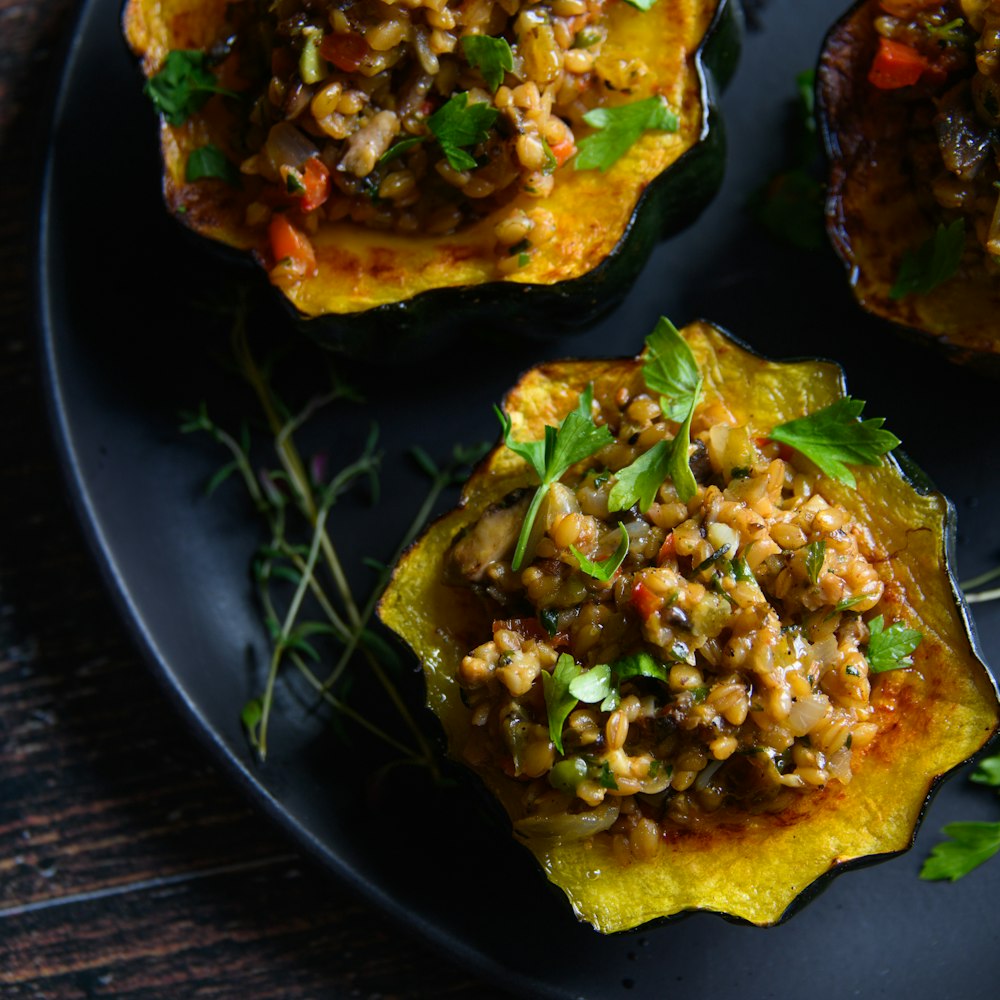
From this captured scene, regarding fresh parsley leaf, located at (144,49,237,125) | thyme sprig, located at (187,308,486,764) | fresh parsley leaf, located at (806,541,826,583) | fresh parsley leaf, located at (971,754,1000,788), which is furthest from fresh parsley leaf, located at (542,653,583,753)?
fresh parsley leaf, located at (144,49,237,125)

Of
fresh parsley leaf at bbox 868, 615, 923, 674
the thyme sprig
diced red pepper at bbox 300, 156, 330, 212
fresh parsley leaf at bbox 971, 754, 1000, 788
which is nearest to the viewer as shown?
fresh parsley leaf at bbox 868, 615, 923, 674

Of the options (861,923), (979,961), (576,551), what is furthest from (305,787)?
(979,961)

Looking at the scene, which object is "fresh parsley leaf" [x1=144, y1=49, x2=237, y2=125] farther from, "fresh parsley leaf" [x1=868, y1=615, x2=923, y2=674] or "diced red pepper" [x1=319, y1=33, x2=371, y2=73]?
"fresh parsley leaf" [x1=868, y1=615, x2=923, y2=674]

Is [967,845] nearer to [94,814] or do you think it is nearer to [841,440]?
[841,440]

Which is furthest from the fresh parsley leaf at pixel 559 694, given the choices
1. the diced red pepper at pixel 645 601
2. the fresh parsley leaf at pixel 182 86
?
the fresh parsley leaf at pixel 182 86

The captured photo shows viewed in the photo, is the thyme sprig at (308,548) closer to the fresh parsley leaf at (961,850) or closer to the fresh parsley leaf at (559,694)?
the fresh parsley leaf at (559,694)

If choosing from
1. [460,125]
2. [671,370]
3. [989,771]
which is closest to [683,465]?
[671,370]

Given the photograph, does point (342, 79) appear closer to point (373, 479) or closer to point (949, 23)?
point (373, 479)
